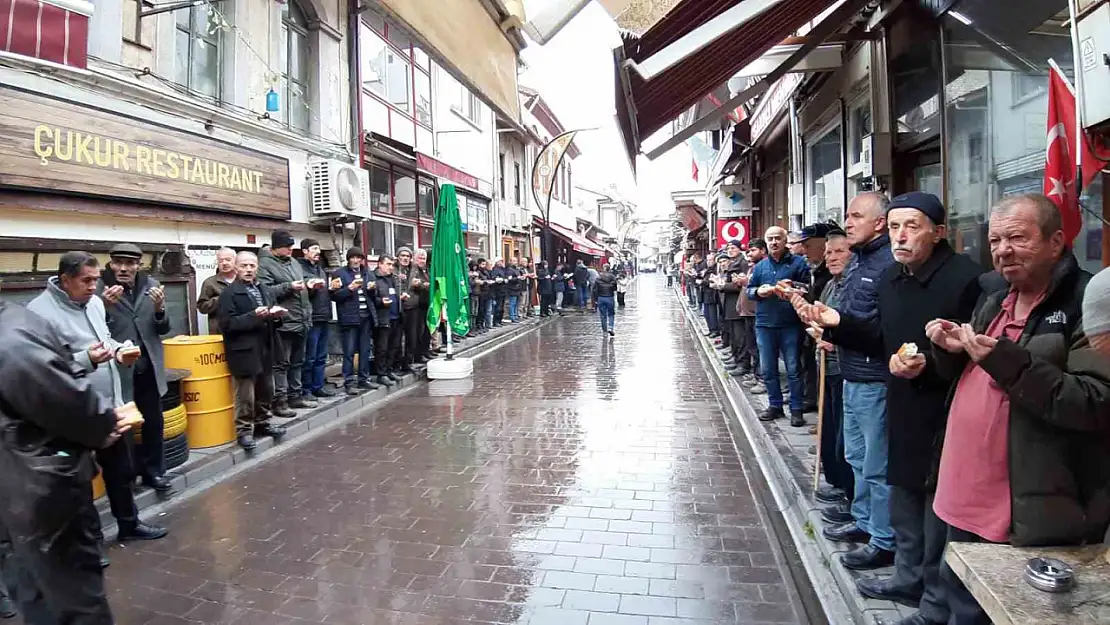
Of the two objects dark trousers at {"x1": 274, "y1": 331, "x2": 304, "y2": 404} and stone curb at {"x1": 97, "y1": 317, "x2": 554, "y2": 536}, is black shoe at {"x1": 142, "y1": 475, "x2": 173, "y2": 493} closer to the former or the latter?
stone curb at {"x1": 97, "y1": 317, "x2": 554, "y2": 536}

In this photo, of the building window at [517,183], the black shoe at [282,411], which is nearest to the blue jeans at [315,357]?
the black shoe at [282,411]

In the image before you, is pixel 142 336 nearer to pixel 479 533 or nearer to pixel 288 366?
pixel 288 366

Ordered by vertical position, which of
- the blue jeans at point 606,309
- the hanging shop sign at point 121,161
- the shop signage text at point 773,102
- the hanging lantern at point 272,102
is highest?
the shop signage text at point 773,102

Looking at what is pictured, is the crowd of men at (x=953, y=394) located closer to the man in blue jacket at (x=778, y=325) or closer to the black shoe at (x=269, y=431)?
the man in blue jacket at (x=778, y=325)

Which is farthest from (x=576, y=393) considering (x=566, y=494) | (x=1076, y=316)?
(x=1076, y=316)

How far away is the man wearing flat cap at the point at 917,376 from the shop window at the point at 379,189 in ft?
Answer: 37.8

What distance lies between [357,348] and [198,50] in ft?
14.5

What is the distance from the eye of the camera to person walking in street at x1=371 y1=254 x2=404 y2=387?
369 inches

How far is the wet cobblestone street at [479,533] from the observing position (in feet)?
11.8

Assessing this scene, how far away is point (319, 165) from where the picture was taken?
10.2 meters

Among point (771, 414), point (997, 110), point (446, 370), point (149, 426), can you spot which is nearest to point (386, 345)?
point (446, 370)

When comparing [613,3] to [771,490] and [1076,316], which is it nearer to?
[1076,316]

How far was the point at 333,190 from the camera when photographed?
1012cm

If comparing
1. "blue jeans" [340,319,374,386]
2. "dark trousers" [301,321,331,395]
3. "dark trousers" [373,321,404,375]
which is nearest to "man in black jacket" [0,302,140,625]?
"dark trousers" [301,321,331,395]
